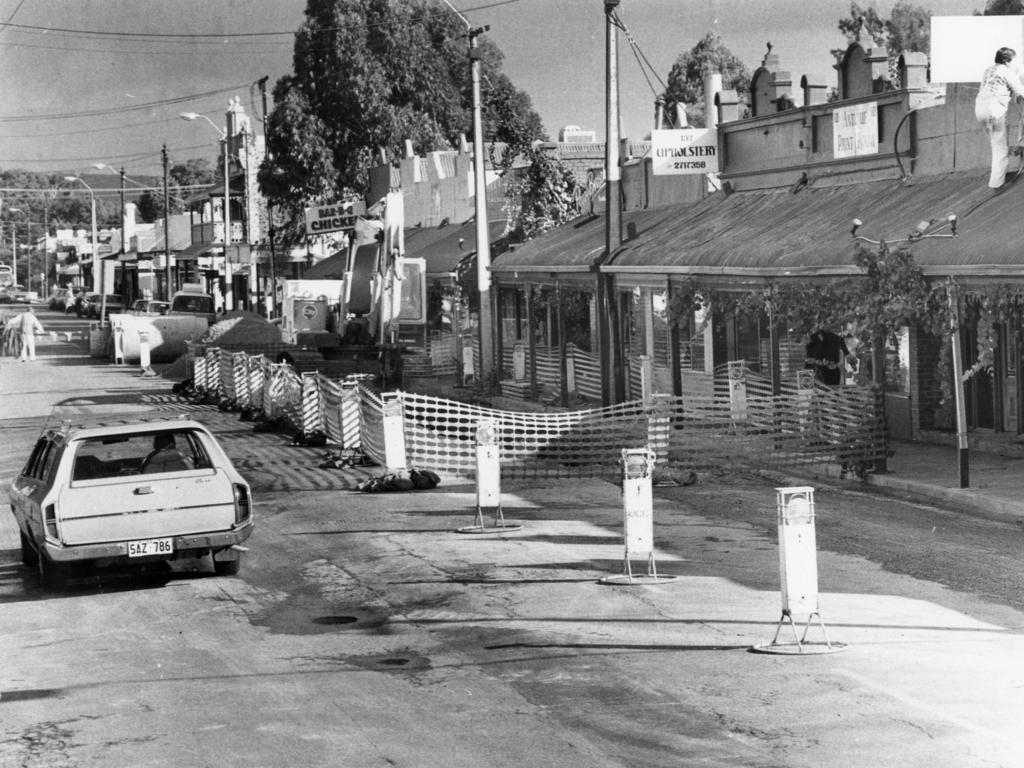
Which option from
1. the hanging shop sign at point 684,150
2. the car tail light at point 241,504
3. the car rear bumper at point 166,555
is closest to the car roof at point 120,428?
the car tail light at point 241,504

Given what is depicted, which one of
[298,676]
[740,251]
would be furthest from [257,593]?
[740,251]

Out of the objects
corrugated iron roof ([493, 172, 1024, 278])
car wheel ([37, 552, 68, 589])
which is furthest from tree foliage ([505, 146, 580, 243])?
car wheel ([37, 552, 68, 589])

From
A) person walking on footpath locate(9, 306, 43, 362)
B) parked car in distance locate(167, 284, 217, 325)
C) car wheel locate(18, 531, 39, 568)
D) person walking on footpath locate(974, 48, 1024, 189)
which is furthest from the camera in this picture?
parked car in distance locate(167, 284, 217, 325)

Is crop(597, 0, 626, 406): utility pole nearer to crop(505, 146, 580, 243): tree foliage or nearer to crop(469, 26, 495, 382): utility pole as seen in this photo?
crop(469, 26, 495, 382): utility pole

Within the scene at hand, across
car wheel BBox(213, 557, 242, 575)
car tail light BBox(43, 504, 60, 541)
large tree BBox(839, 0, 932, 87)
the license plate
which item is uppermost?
large tree BBox(839, 0, 932, 87)

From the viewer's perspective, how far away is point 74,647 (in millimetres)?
12023

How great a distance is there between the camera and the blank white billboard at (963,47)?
74.0ft

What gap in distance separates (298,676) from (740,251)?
55.1ft

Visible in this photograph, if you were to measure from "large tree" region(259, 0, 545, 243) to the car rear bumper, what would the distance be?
54.3 meters

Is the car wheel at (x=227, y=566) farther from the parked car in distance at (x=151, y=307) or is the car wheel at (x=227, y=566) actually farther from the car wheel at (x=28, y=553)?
the parked car in distance at (x=151, y=307)

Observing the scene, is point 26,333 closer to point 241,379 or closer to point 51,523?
point 241,379

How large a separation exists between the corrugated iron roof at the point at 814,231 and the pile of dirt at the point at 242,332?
43.0 ft

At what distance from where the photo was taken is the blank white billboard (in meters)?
22.5

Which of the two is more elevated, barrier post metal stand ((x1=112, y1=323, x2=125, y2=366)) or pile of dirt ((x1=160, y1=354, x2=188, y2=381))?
barrier post metal stand ((x1=112, y1=323, x2=125, y2=366))
